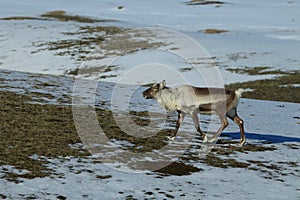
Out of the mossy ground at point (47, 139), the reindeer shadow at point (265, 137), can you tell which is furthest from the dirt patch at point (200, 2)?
the reindeer shadow at point (265, 137)

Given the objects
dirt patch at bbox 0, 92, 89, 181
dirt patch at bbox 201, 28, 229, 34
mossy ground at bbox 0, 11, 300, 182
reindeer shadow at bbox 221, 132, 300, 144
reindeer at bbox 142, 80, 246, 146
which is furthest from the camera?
dirt patch at bbox 201, 28, 229, 34

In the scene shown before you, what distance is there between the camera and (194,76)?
4644cm

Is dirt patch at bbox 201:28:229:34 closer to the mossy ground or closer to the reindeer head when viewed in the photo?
the mossy ground

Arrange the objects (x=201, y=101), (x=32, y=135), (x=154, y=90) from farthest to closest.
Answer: (x=154, y=90), (x=201, y=101), (x=32, y=135)

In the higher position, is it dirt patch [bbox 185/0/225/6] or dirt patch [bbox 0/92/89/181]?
dirt patch [bbox 185/0/225/6]

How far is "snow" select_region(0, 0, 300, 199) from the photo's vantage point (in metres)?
13.5

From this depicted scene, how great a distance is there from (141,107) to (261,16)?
77377 millimetres

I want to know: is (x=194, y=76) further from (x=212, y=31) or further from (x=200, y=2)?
(x=200, y=2)

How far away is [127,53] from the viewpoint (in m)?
55.9

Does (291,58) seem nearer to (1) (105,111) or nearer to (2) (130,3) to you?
(1) (105,111)

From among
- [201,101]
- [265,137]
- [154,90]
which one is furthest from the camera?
[265,137]

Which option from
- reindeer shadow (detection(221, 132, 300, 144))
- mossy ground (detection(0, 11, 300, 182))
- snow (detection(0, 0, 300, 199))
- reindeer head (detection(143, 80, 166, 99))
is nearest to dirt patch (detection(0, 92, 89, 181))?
mossy ground (detection(0, 11, 300, 182))

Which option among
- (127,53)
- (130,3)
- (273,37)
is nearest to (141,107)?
(127,53)

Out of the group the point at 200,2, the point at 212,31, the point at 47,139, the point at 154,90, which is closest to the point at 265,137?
the point at 154,90
